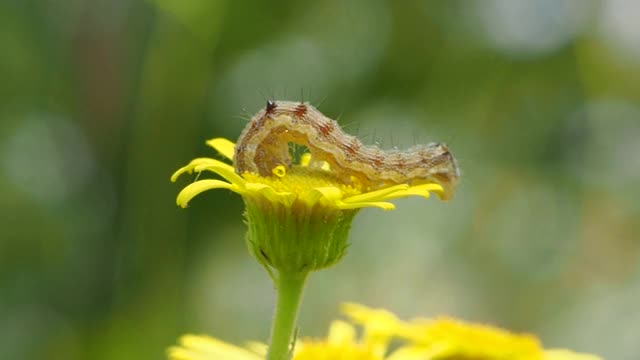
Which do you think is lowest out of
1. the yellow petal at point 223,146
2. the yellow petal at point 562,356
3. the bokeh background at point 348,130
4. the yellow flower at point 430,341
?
the yellow flower at point 430,341

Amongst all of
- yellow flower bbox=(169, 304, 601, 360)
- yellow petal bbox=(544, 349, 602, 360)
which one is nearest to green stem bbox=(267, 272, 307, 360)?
yellow flower bbox=(169, 304, 601, 360)

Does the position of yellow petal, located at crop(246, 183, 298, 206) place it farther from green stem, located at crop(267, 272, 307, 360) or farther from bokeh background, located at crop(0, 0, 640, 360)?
bokeh background, located at crop(0, 0, 640, 360)

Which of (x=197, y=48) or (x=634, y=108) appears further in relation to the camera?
(x=634, y=108)

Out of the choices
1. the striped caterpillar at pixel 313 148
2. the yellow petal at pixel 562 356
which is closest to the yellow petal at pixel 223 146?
the striped caterpillar at pixel 313 148

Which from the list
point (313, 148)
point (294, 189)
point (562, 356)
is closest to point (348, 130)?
point (562, 356)

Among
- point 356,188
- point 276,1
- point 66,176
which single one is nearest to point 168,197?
point 66,176

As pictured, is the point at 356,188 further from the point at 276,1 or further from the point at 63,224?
the point at 276,1

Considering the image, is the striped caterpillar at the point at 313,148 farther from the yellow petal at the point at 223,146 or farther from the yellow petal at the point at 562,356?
the yellow petal at the point at 562,356
